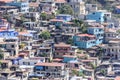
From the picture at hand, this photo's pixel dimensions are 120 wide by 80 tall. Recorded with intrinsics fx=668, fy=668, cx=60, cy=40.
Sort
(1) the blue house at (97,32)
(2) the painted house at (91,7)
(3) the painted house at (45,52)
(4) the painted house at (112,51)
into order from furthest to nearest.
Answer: (2) the painted house at (91,7), (1) the blue house at (97,32), (4) the painted house at (112,51), (3) the painted house at (45,52)

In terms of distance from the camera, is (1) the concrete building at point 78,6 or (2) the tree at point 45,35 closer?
(2) the tree at point 45,35

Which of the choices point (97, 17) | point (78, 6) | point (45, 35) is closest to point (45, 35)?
point (45, 35)

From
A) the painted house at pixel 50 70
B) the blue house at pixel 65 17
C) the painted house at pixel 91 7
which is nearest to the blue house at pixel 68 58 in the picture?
the painted house at pixel 50 70

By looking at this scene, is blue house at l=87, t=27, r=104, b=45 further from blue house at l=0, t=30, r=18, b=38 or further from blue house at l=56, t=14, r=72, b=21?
blue house at l=0, t=30, r=18, b=38

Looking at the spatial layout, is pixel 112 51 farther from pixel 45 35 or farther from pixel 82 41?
pixel 45 35

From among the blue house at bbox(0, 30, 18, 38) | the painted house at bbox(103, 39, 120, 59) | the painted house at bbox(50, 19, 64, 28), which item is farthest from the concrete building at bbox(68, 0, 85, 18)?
the blue house at bbox(0, 30, 18, 38)

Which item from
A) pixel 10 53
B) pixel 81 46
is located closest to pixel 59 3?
pixel 81 46

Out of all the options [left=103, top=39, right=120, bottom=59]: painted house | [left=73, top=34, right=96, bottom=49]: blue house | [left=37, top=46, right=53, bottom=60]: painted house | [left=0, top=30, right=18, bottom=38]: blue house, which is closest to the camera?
[left=37, top=46, right=53, bottom=60]: painted house

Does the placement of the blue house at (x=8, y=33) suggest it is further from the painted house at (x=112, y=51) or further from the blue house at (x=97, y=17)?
the blue house at (x=97, y=17)

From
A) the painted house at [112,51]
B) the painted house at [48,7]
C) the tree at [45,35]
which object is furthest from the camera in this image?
the painted house at [48,7]
